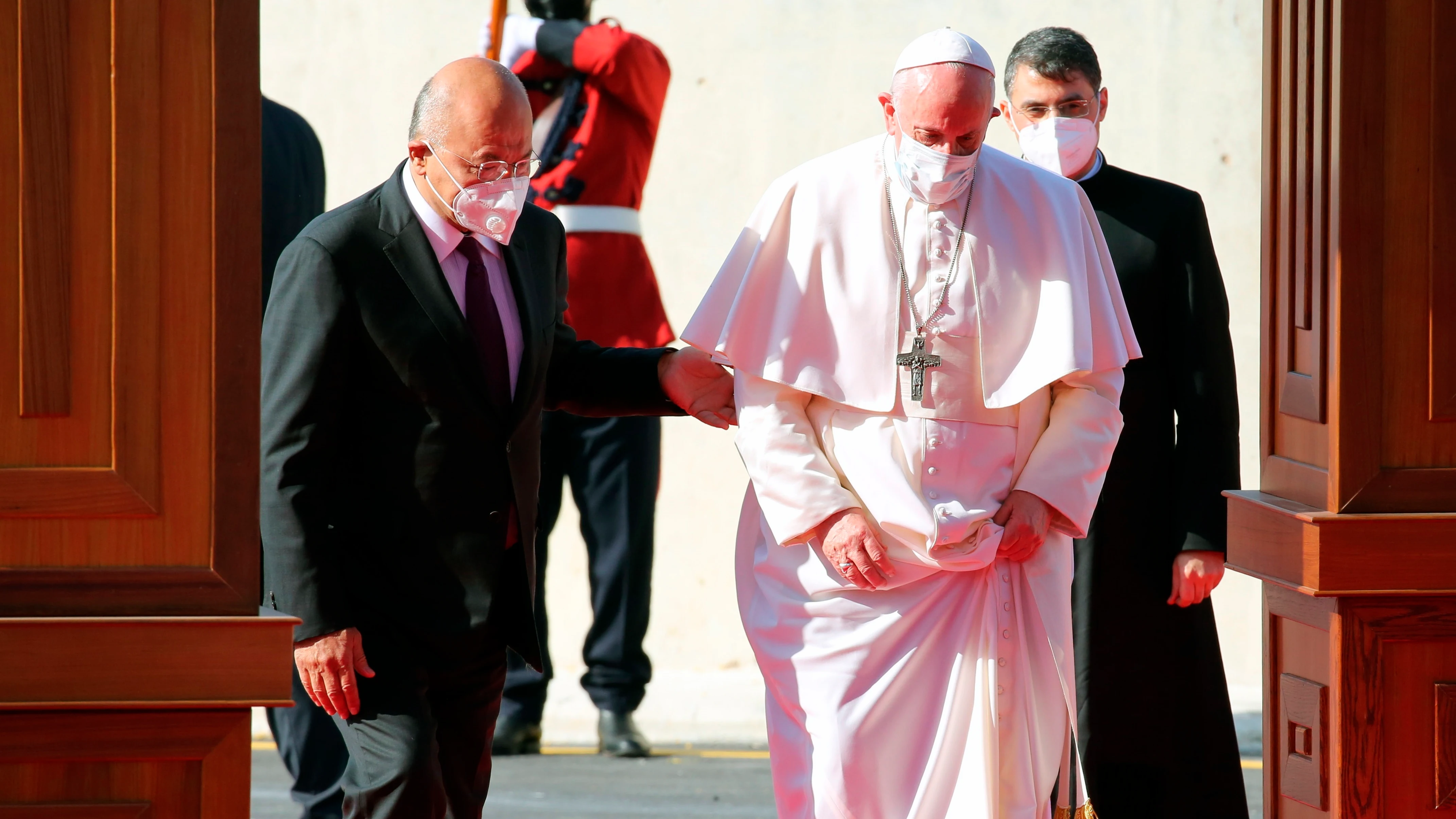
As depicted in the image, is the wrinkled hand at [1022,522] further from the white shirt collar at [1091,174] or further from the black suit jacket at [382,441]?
the white shirt collar at [1091,174]

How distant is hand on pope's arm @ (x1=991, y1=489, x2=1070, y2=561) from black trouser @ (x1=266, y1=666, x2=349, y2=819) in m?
2.09

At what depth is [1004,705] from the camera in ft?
11.2

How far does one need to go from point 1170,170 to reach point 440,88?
152 inches

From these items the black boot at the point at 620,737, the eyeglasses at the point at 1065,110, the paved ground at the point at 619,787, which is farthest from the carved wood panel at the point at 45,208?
the black boot at the point at 620,737

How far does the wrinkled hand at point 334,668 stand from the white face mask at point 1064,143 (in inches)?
70.8

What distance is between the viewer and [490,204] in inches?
129

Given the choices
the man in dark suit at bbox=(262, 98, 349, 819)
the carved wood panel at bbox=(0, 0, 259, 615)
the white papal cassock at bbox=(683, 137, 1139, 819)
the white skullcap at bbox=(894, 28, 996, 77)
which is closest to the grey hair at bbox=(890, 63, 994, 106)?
the white skullcap at bbox=(894, 28, 996, 77)

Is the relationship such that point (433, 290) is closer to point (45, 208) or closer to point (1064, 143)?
point (45, 208)

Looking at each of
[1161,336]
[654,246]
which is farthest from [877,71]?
[1161,336]

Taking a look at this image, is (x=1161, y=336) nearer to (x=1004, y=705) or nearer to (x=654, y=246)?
(x=1004, y=705)

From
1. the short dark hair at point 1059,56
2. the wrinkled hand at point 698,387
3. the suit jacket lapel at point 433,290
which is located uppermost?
the short dark hair at point 1059,56

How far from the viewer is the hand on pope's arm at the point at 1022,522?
3.36 m

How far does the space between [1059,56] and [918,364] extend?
1.03 meters

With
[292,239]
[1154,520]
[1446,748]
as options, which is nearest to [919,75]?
[1154,520]
